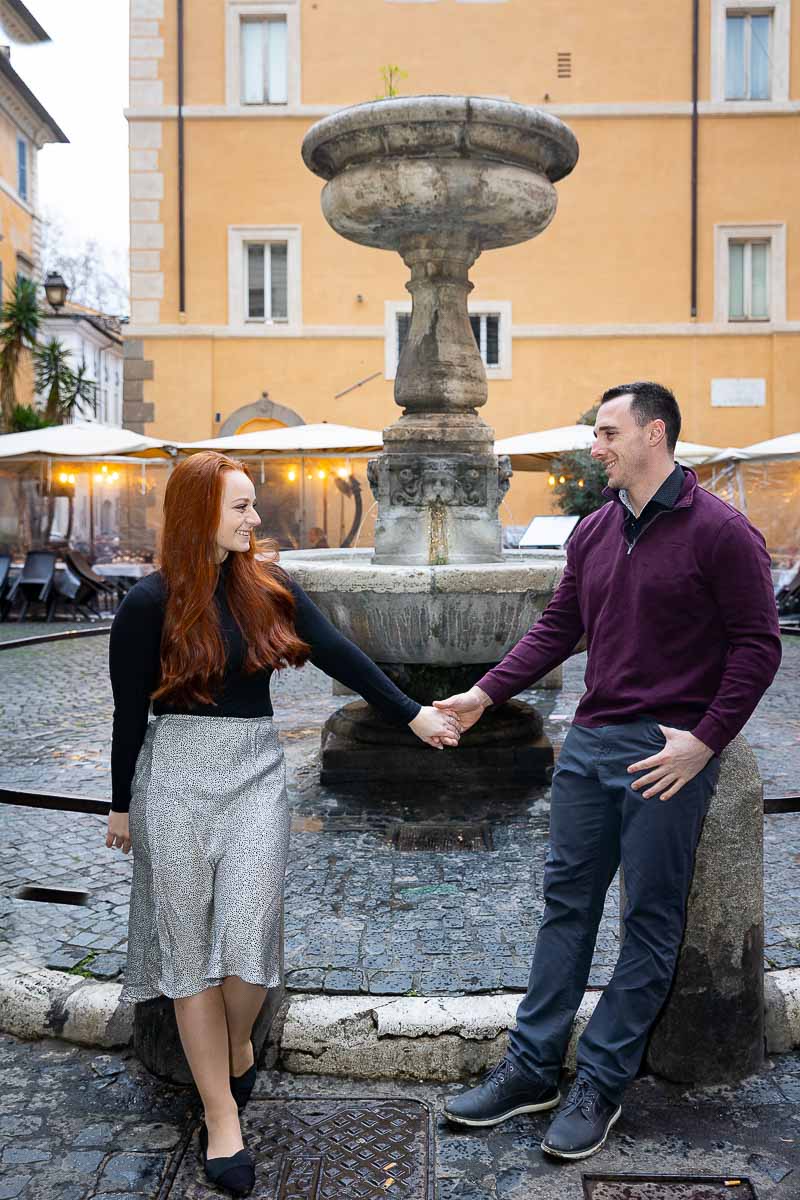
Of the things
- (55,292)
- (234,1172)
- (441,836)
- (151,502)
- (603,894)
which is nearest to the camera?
(234,1172)

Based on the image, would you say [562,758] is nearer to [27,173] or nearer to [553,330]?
[553,330]

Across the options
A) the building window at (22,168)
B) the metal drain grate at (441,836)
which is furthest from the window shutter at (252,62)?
the metal drain grate at (441,836)

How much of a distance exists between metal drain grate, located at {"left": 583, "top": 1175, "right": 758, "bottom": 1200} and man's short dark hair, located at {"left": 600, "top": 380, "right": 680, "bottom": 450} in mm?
1765

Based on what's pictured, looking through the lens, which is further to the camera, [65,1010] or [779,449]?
[779,449]

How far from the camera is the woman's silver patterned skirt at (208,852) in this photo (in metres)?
2.86

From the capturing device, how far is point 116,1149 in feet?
9.59

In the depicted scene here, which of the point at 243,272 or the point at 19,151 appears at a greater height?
the point at 19,151

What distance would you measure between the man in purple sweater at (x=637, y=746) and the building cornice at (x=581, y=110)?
2125 cm

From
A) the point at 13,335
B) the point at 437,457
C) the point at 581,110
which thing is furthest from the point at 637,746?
the point at 13,335

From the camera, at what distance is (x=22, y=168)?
37.3m

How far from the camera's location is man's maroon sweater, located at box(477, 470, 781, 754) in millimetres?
2889

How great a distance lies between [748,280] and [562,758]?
70.4ft

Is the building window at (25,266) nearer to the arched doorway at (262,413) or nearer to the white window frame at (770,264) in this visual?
the arched doorway at (262,413)

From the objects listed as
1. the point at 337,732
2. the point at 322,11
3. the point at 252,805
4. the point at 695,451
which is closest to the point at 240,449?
the point at 695,451
